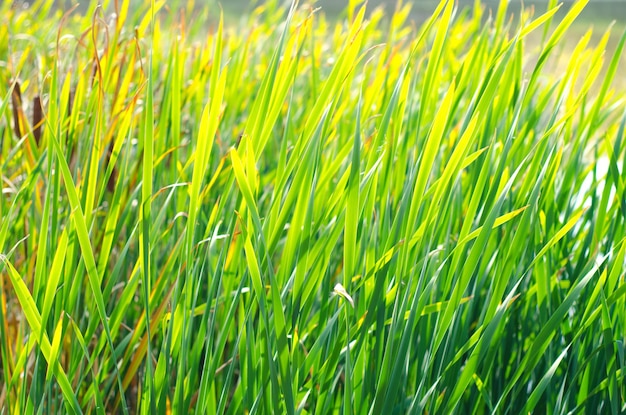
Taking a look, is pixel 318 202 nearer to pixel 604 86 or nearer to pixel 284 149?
pixel 284 149

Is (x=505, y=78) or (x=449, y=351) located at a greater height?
(x=505, y=78)

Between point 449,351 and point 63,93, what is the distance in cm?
47

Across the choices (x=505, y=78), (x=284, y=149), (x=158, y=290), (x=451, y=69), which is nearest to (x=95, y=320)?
(x=158, y=290)

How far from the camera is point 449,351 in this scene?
0.58 metres

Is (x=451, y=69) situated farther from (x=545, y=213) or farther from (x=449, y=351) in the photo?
→ (x=449, y=351)

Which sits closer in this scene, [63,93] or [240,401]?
[240,401]

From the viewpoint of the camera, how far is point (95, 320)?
62 cm

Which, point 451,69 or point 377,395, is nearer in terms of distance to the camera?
point 377,395

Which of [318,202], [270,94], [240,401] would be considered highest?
[270,94]

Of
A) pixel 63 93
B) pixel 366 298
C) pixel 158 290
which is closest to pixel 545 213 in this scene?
pixel 366 298

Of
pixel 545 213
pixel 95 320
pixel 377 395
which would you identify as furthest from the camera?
pixel 545 213

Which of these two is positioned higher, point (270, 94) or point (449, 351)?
point (270, 94)

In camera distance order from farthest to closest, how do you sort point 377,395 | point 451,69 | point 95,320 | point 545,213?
point 451,69
point 545,213
point 95,320
point 377,395

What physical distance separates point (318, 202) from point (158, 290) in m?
0.17
